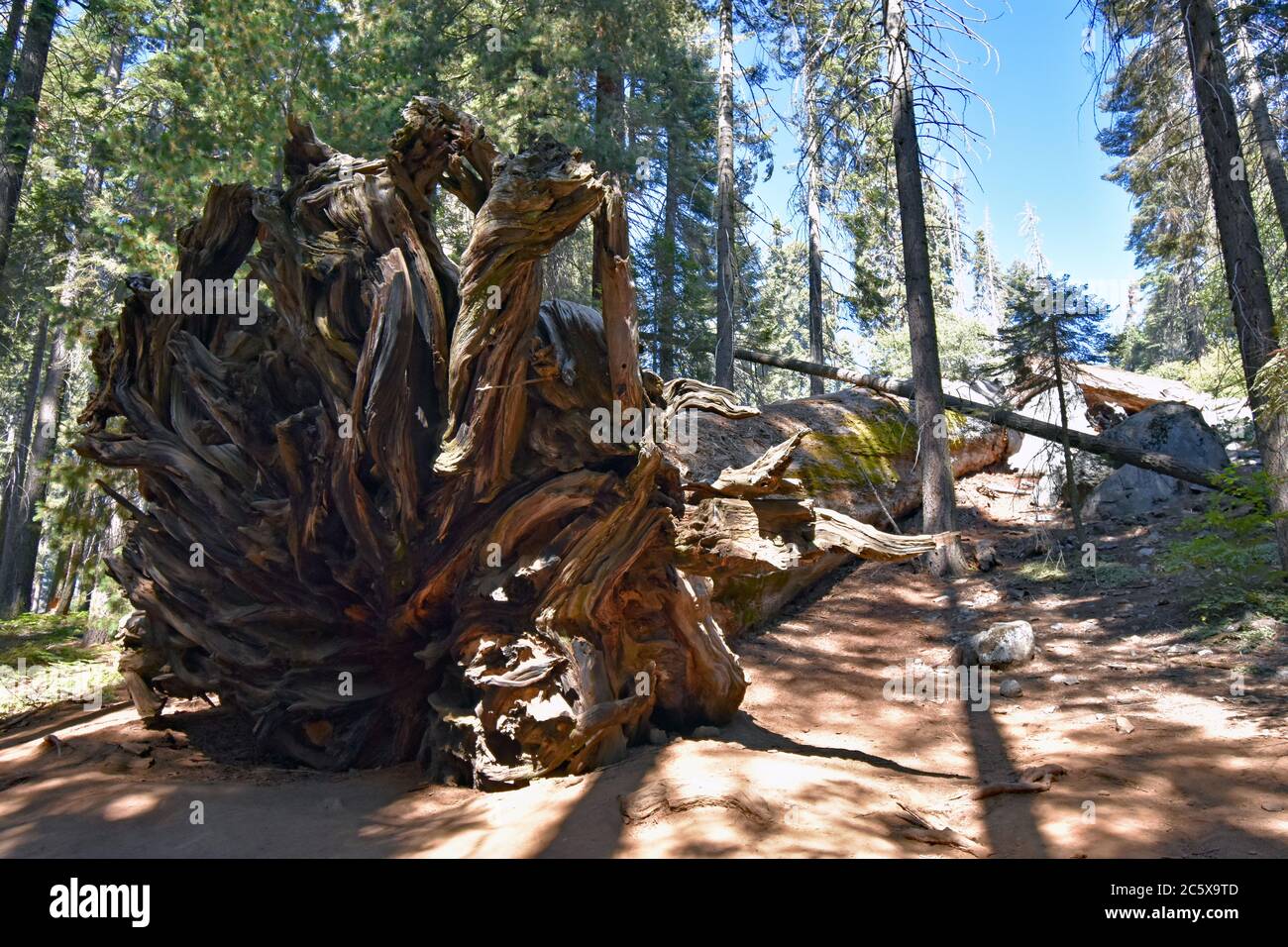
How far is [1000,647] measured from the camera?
30.4 ft

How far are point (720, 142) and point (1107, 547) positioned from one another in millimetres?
10296

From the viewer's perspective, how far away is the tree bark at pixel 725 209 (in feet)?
49.1

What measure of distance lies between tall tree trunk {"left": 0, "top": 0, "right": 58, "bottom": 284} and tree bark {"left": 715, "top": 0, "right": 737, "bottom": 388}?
1050 centimetres

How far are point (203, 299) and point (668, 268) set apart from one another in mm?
10561

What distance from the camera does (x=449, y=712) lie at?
6.36 m

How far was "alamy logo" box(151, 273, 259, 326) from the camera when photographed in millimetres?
7293

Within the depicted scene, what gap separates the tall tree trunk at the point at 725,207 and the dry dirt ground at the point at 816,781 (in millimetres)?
6779

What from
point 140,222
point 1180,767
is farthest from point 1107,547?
point 140,222

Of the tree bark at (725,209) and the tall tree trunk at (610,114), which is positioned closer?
the tall tree trunk at (610,114)

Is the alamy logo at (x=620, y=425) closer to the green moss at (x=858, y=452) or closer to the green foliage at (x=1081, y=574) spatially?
the green moss at (x=858, y=452)

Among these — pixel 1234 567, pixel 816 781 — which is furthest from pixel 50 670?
pixel 1234 567

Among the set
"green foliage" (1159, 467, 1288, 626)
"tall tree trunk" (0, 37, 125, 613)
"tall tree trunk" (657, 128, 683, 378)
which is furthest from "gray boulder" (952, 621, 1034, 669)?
"tall tree trunk" (0, 37, 125, 613)

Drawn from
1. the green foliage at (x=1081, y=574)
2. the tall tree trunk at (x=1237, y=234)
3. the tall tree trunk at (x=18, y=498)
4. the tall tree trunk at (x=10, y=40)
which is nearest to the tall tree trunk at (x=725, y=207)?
the green foliage at (x=1081, y=574)

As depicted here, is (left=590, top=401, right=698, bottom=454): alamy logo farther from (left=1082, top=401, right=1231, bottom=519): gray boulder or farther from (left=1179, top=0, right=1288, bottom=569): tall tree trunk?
(left=1082, top=401, right=1231, bottom=519): gray boulder
